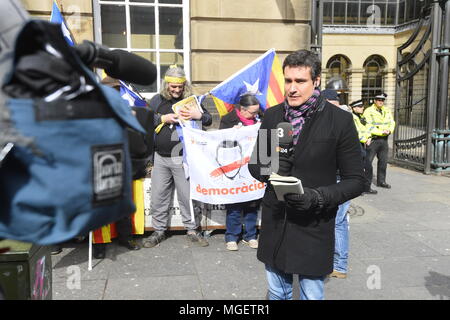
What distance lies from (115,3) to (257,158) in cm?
560

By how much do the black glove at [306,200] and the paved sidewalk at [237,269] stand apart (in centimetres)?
167

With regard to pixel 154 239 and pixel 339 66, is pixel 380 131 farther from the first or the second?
pixel 339 66

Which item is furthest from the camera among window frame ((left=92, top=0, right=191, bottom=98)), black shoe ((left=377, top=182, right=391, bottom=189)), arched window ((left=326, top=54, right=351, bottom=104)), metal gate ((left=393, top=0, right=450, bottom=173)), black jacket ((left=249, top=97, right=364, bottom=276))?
arched window ((left=326, top=54, right=351, bottom=104))

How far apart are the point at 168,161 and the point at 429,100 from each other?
7.45 m

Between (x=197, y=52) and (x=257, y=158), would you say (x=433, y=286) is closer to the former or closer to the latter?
(x=257, y=158)

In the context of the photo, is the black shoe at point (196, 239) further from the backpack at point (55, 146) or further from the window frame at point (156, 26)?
the backpack at point (55, 146)

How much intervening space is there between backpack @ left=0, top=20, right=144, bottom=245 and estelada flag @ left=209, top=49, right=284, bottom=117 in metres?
4.18

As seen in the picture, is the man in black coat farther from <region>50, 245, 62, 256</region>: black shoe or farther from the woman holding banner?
<region>50, 245, 62, 256</region>: black shoe

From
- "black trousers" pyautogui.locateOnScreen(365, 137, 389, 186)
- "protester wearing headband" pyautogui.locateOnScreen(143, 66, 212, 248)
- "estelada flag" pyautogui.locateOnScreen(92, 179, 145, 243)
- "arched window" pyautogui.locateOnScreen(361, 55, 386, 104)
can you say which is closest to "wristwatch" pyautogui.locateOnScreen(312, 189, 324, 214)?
"protester wearing headband" pyautogui.locateOnScreen(143, 66, 212, 248)

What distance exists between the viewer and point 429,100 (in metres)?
9.71

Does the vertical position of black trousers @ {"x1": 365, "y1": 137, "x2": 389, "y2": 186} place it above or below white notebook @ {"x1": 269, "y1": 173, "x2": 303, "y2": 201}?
below

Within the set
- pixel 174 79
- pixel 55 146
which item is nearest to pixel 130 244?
pixel 174 79

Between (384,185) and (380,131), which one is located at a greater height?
(380,131)

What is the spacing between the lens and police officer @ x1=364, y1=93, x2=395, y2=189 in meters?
8.45
